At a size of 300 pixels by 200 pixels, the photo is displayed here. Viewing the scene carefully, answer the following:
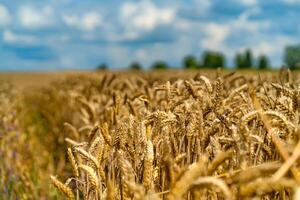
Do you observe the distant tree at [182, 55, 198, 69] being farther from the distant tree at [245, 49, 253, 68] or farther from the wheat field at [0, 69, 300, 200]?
the wheat field at [0, 69, 300, 200]

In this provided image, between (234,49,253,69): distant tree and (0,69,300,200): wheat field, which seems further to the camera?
(234,49,253,69): distant tree

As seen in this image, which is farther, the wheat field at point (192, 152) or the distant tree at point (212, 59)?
the distant tree at point (212, 59)

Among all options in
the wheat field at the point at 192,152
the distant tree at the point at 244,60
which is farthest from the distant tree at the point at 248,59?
the wheat field at the point at 192,152

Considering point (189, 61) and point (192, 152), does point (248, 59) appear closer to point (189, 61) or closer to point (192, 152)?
point (189, 61)

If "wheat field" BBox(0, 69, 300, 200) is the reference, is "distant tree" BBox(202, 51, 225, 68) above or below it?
above

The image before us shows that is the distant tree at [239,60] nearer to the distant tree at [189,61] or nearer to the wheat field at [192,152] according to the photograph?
the distant tree at [189,61]

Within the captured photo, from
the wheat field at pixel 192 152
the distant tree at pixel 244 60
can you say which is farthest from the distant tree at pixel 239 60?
the wheat field at pixel 192 152

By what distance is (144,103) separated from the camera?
5438mm

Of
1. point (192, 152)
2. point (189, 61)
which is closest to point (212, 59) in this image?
point (189, 61)

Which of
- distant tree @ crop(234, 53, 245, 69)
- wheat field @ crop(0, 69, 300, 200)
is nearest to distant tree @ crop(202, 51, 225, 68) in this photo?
distant tree @ crop(234, 53, 245, 69)

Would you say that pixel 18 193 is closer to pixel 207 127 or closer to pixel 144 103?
pixel 144 103

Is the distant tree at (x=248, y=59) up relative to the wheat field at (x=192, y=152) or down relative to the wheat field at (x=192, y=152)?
up

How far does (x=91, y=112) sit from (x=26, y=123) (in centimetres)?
846

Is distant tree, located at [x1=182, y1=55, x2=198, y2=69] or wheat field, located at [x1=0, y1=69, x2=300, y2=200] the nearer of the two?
wheat field, located at [x1=0, y1=69, x2=300, y2=200]
